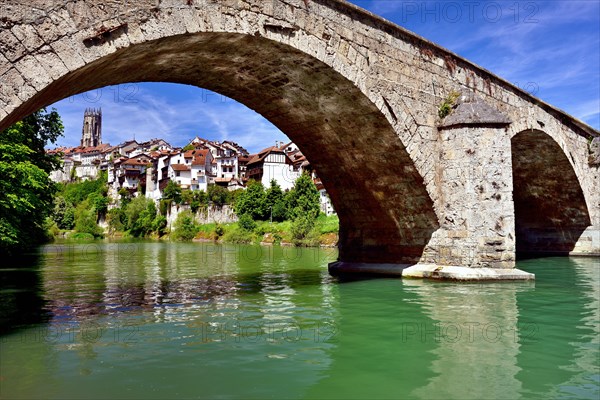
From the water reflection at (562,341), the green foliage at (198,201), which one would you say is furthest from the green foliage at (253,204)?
the water reflection at (562,341)

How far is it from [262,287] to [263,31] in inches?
201

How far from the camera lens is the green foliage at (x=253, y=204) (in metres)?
49.4

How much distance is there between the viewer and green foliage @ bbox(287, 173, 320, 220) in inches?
1682

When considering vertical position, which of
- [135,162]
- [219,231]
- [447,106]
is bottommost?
[219,231]

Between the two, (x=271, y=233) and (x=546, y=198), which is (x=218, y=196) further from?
(x=546, y=198)

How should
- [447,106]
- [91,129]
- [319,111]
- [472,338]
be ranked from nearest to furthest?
[472,338]
[319,111]
[447,106]
[91,129]

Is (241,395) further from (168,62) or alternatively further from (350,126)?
(350,126)

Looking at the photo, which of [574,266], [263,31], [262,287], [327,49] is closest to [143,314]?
Answer: [262,287]

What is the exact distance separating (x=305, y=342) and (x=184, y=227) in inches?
2105

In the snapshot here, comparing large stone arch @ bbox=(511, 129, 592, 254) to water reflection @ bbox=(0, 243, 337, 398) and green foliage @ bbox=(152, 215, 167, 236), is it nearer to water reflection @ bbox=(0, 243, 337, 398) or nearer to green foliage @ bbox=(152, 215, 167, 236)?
water reflection @ bbox=(0, 243, 337, 398)

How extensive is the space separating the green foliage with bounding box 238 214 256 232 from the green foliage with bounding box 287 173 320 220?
3636mm

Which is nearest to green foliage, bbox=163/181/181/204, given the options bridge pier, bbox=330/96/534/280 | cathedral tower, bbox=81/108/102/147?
bridge pier, bbox=330/96/534/280

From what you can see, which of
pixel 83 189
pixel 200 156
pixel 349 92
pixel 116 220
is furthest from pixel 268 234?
pixel 83 189

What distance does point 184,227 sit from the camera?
2265 inches
